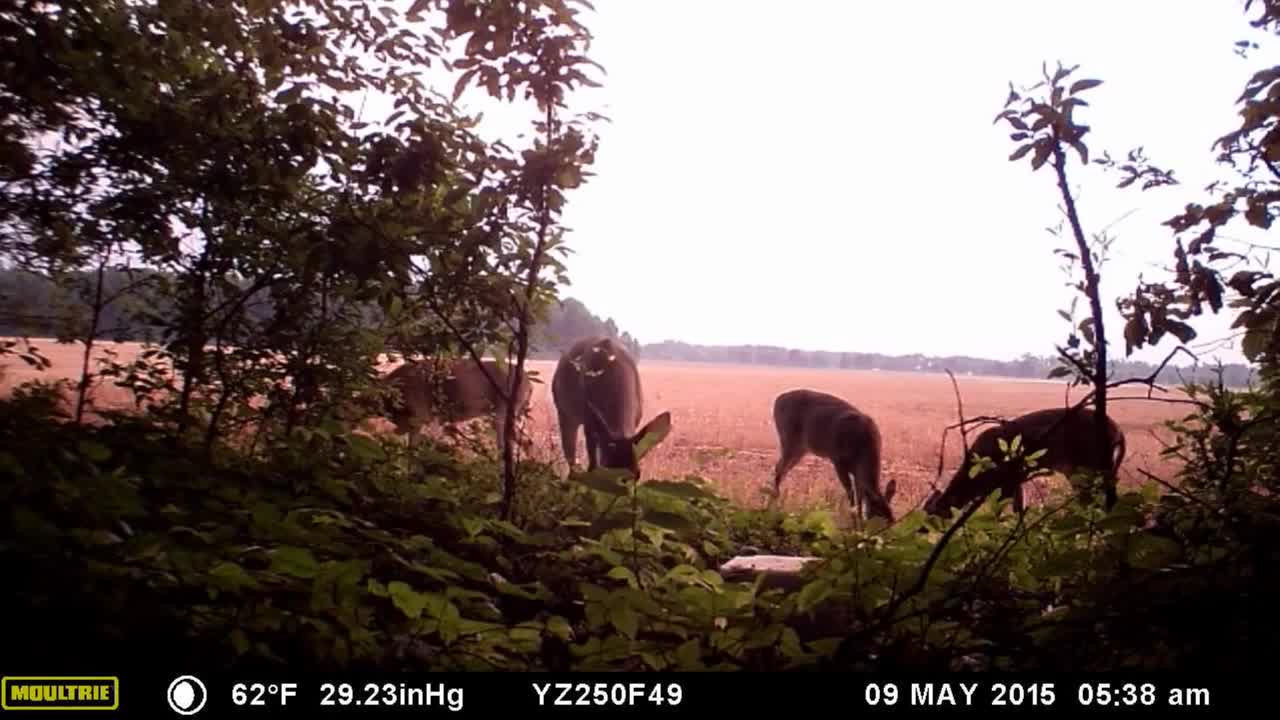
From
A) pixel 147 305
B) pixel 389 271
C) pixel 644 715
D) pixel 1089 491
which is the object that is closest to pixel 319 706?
pixel 644 715

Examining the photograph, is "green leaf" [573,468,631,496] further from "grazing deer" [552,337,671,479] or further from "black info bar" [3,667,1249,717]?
"grazing deer" [552,337,671,479]

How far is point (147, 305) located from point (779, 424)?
6196 millimetres

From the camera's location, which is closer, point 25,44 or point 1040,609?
point 1040,609

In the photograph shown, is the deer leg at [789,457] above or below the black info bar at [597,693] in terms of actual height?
below

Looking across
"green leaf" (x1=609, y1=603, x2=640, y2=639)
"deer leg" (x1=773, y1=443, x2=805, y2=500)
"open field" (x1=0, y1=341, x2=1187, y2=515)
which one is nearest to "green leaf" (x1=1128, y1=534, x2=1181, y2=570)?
"green leaf" (x1=609, y1=603, x2=640, y2=639)

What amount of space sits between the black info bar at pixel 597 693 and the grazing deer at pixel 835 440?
416cm

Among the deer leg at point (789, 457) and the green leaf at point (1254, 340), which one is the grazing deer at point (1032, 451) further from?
the deer leg at point (789, 457)

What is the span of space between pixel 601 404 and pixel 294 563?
564cm

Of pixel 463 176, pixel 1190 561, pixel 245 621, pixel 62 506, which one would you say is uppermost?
pixel 463 176

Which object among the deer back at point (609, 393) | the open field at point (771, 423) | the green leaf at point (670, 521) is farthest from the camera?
the deer back at point (609, 393)

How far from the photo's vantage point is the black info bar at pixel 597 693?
1573 millimetres

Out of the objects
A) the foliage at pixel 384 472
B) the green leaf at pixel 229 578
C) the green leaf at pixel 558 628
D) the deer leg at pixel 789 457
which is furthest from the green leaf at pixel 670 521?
the deer leg at pixel 789 457

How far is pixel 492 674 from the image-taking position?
5.42ft

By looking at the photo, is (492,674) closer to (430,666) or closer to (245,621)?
(430,666)
